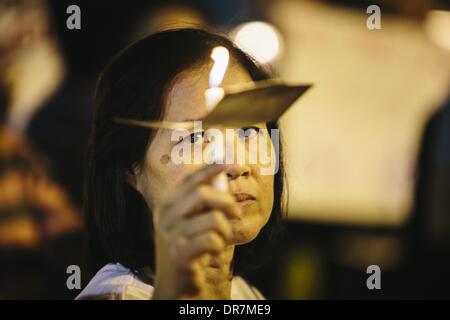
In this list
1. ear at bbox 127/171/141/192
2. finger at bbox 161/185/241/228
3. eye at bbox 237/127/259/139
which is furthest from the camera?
ear at bbox 127/171/141/192

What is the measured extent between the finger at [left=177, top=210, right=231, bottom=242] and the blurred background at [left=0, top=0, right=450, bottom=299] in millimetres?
3633

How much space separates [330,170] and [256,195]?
14.4 ft

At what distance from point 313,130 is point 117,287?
4.50m

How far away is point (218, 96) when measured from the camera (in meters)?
2.28

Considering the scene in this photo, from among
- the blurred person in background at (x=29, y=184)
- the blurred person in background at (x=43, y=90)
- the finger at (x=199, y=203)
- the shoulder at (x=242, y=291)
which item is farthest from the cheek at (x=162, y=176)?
the blurred person in background at (x=43, y=90)

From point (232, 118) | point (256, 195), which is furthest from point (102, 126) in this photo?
point (232, 118)

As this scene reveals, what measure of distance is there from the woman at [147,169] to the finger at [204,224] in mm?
349

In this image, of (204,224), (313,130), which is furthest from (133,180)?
(313,130)

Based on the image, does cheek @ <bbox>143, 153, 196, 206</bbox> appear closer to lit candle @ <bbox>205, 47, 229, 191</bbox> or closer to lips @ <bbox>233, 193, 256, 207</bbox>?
lips @ <bbox>233, 193, 256, 207</bbox>

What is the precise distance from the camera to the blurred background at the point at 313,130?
5832mm

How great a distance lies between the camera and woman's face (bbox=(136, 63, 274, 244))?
2666 millimetres

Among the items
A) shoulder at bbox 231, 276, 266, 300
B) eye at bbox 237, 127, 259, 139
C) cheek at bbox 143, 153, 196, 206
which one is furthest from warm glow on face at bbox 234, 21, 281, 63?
cheek at bbox 143, 153, 196, 206

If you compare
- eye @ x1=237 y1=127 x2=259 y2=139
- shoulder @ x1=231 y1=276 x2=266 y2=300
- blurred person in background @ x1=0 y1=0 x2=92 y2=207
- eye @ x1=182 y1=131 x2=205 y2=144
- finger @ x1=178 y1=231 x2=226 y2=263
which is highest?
blurred person in background @ x1=0 y1=0 x2=92 y2=207
